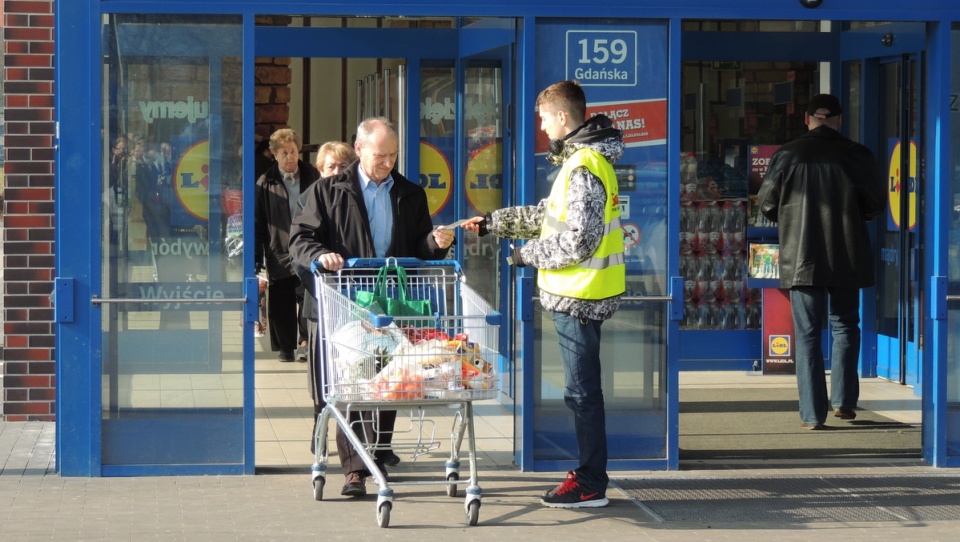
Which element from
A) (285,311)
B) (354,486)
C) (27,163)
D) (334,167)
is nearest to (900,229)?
(334,167)

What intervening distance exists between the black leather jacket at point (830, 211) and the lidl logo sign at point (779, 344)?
2.25m

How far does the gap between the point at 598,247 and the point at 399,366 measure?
105 centimetres

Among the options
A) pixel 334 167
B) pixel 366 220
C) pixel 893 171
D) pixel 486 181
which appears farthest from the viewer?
pixel 893 171

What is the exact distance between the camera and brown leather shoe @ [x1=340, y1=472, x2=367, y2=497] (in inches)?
255

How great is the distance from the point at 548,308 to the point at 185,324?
1848mm

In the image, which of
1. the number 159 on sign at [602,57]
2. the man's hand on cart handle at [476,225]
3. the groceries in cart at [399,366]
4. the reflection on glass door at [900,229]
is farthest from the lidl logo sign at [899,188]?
the groceries in cart at [399,366]

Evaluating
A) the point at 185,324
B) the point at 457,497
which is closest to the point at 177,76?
the point at 185,324

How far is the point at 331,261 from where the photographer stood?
6.18 metres

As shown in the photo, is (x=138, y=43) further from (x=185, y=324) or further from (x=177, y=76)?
(x=185, y=324)

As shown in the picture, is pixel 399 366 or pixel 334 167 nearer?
pixel 399 366

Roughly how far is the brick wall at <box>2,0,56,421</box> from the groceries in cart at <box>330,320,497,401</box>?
113 inches

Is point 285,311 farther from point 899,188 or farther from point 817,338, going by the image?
point 899,188

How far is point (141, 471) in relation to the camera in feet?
22.6

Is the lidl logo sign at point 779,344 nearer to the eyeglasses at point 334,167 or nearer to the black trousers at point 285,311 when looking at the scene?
the black trousers at point 285,311
